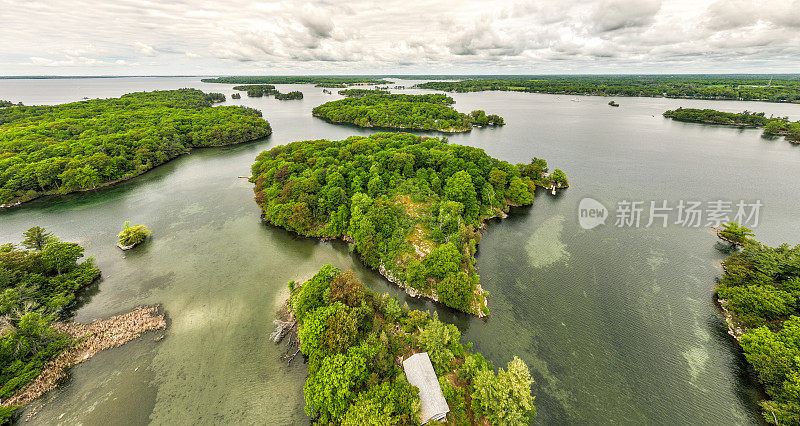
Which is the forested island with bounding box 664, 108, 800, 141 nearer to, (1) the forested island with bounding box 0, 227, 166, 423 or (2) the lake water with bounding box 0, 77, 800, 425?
(2) the lake water with bounding box 0, 77, 800, 425

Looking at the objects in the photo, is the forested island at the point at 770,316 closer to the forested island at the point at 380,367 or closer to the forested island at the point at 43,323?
the forested island at the point at 380,367

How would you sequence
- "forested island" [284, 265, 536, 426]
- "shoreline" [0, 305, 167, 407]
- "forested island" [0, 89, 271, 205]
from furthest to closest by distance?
"forested island" [0, 89, 271, 205] < "shoreline" [0, 305, 167, 407] < "forested island" [284, 265, 536, 426]

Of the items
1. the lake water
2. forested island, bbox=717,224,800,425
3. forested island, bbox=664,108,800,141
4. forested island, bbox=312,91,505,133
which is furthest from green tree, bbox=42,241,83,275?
forested island, bbox=664,108,800,141

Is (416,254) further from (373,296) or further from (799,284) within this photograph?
(799,284)

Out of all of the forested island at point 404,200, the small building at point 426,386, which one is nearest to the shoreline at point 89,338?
the forested island at point 404,200

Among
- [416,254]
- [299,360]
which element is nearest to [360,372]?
[299,360]

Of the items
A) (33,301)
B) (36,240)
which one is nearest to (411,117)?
(36,240)

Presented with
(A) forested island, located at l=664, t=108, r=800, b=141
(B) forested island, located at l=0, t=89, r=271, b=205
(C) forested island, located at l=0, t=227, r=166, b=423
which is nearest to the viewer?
(C) forested island, located at l=0, t=227, r=166, b=423
